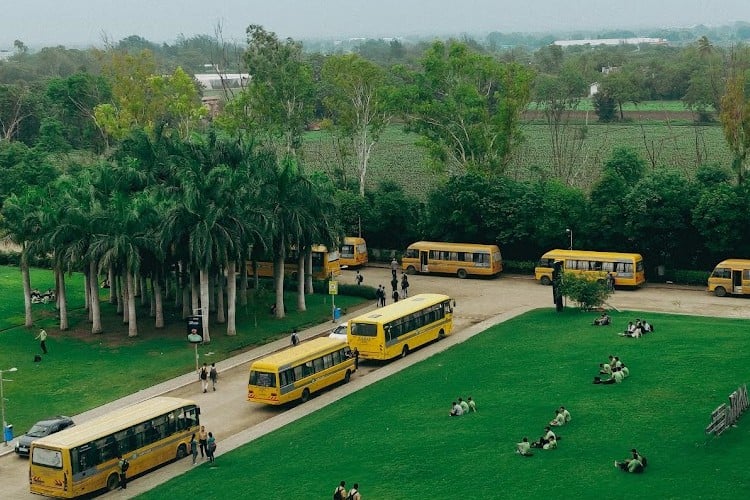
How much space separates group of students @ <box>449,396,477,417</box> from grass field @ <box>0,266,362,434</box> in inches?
661

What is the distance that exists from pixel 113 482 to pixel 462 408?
561 inches

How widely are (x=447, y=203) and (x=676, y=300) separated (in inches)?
792

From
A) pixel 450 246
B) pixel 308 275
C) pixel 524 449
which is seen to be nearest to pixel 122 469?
pixel 524 449

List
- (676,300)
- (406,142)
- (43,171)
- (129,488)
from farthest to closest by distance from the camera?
(406,142), (43,171), (676,300), (129,488)

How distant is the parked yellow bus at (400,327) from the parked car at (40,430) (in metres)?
15.9

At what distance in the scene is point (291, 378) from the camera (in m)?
47.0

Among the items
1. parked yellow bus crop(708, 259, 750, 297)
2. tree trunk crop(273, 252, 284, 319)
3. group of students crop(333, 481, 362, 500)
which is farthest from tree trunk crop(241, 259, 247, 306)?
group of students crop(333, 481, 362, 500)

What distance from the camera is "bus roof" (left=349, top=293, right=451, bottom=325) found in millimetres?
53472

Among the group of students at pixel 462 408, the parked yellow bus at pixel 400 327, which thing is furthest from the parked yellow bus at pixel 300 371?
the group of students at pixel 462 408

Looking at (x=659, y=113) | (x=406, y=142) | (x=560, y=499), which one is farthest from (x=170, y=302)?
(x=659, y=113)

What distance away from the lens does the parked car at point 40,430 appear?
42.2 m

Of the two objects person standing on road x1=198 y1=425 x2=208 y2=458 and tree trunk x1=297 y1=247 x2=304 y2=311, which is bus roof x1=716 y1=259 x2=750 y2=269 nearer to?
tree trunk x1=297 y1=247 x2=304 y2=311

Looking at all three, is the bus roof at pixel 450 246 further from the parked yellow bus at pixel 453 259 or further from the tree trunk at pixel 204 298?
the tree trunk at pixel 204 298

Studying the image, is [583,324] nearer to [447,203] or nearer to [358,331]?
[358,331]
